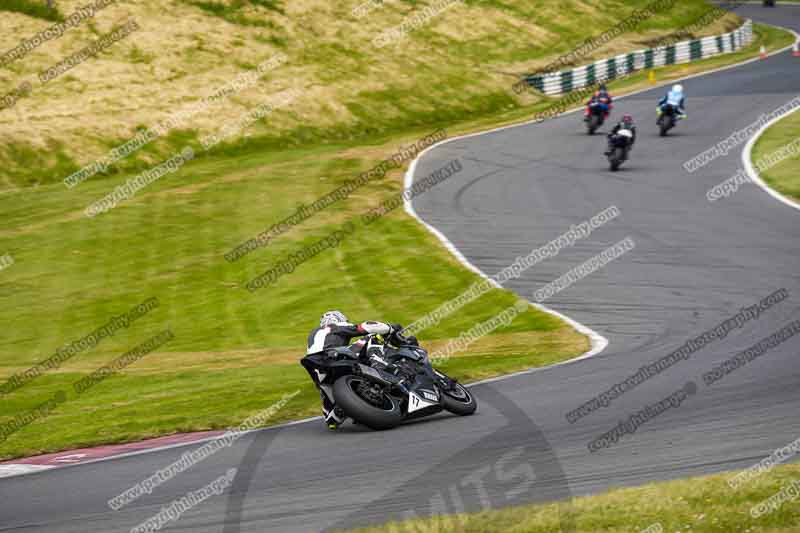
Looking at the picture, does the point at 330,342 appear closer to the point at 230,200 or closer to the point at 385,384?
the point at 385,384

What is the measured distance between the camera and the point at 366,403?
40.4 ft

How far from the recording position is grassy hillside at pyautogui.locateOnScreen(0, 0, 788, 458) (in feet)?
58.1

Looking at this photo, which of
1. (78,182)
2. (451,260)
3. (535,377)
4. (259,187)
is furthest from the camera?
(78,182)

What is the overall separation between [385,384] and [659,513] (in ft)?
15.4

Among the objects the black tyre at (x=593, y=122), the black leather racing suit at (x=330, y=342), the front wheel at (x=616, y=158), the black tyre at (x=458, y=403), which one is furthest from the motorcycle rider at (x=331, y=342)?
the black tyre at (x=593, y=122)

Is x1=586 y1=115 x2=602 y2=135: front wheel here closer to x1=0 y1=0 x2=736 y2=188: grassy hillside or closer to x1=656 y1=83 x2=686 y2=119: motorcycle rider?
x1=656 y1=83 x2=686 y2=119: motorcycle rider

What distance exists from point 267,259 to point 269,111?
19262mm

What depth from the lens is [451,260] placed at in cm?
2452

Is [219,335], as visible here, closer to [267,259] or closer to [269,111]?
[267,259]

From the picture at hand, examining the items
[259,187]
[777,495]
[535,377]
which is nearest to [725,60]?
[259,187]

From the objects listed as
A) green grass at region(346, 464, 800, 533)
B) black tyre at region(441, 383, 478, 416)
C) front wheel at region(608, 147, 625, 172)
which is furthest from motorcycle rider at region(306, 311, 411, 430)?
front wheel at region(608, 147, 625, 172)

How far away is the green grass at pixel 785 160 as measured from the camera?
2816cm

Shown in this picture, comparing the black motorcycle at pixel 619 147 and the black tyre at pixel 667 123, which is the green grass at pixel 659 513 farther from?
the black tyre at pixel 667 123

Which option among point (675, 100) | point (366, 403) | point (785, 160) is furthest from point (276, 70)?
point (366, 403)
